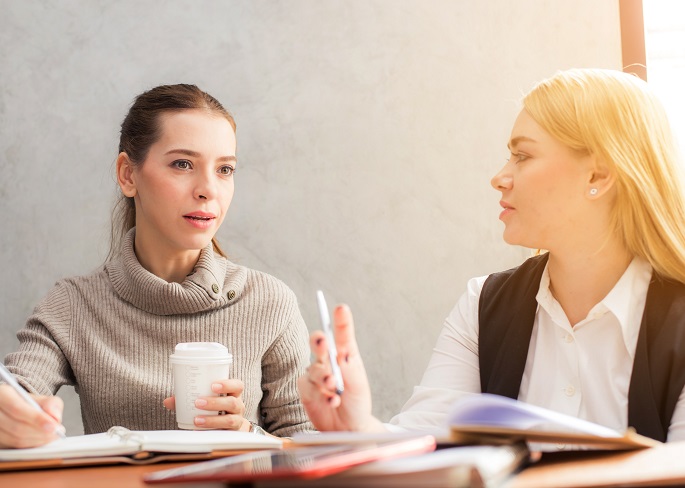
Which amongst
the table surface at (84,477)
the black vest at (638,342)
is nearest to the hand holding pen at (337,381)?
the table surface at (84,477)

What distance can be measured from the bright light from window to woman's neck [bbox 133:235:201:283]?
5.06 feet

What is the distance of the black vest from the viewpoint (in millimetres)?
1321

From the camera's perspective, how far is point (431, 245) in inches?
92.0

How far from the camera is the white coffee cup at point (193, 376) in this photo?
1.33 metres

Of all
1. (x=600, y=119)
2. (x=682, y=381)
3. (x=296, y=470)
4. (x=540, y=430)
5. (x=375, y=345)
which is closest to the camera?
(x=296, y=470)

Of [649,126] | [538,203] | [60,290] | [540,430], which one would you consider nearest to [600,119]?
[649,126]

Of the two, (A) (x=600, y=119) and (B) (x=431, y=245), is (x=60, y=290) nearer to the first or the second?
(B) (x=431, y=245)

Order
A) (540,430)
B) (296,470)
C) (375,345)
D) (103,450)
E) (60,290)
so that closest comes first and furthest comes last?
1. (296,470)
2. (540,430)
3. (103,450)
4. (60,290)
5. (375,345)

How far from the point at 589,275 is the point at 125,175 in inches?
45.9

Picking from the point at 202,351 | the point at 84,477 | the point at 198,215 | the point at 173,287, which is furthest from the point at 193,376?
the point at 198,215

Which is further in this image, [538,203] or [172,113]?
[172,113]

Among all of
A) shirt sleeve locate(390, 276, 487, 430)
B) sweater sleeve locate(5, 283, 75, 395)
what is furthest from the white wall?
shirt sleeve locate(390, 276, 487, 430)

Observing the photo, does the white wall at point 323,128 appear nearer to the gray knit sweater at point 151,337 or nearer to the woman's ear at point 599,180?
the gray knit sweater at point 151,337

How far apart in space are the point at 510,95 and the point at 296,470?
1926 mm
